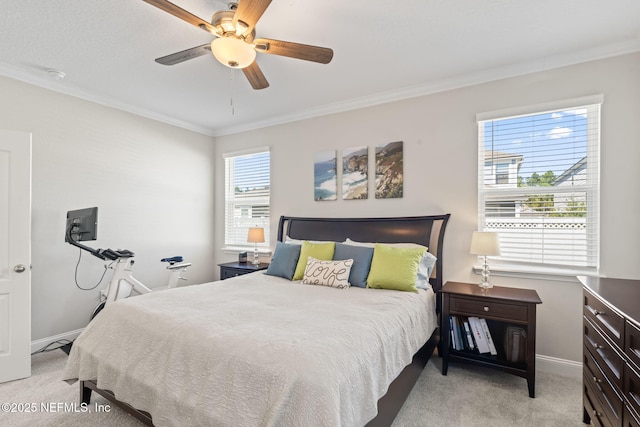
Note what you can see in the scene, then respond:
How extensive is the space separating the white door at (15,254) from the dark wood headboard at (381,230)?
2.49 metres

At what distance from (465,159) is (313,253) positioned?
1772 millimetres

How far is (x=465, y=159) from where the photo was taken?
3.16 meters

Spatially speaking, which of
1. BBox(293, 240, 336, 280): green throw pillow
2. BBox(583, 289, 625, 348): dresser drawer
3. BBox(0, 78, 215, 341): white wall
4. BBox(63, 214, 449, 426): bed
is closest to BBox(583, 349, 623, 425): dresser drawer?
BBox(583, 289, 625, 348): dresser drawer

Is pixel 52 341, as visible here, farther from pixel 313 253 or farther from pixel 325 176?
pixel 325 176

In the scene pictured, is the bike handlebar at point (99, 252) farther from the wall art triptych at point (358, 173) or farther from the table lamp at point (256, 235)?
the wall art triptych at point (358, 173)

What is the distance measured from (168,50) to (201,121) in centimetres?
199

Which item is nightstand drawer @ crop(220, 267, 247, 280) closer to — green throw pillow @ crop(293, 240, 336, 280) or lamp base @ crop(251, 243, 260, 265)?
lamp base @ crop(251, 243, 260, 265)

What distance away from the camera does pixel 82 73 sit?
306 cm

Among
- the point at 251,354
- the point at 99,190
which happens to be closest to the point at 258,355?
the point at 251,354

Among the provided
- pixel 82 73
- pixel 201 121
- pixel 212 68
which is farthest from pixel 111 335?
pixel 201 121

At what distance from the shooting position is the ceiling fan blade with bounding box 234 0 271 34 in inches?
63.6

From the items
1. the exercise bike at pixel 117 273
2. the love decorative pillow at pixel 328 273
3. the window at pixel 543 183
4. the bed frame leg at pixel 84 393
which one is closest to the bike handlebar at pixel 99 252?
the exercise bike at pixel 117 273

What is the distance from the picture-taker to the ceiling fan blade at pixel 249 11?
1.62m

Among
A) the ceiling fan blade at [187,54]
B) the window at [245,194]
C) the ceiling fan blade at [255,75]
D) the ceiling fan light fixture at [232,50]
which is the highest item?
the ceiling fan blade at [187,54]
